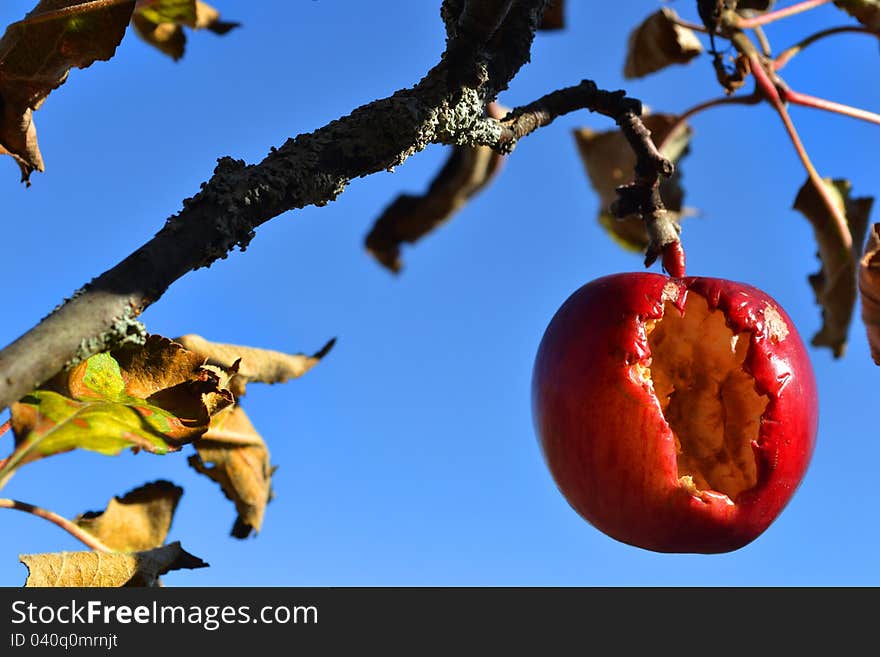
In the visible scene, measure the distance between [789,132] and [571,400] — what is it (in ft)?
2.53

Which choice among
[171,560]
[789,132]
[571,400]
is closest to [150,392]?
[171,560]

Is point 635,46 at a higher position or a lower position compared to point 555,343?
higher

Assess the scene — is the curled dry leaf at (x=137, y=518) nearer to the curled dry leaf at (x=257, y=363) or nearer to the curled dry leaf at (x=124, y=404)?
the curled dry leaf at (x=257, y=363)

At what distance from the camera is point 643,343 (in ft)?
3.77

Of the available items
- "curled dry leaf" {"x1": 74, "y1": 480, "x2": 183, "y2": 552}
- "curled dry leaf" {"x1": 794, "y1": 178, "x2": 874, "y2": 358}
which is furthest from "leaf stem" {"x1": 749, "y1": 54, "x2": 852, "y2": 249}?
"curled dry leaf" {"x1": 74, "y1": 480, "x2": 183, "y2": 552}

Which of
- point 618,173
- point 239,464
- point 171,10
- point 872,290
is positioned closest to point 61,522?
point 239,464

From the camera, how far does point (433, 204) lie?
7.06 ft

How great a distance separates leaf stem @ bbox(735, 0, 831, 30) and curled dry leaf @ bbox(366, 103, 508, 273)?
671mm

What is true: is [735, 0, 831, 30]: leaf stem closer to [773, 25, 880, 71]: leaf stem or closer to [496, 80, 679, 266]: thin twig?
[773, 25, 880, 71]: leaf stem

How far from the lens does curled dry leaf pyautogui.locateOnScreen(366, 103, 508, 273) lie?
2.10m

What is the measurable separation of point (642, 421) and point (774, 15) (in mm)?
912

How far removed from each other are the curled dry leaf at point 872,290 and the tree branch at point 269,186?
0.60m
